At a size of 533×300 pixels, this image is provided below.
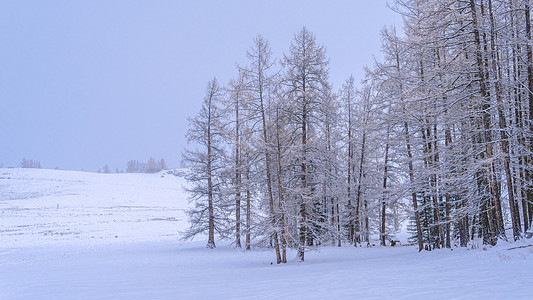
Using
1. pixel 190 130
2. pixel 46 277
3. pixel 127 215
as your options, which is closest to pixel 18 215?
pixel 127 215

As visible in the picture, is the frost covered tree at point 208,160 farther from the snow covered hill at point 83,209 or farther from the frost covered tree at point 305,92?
the snow covered hill at point 83,209

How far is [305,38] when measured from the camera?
15.9 metres

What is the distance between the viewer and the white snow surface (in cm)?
634

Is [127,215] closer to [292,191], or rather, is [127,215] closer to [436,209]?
[292,191]

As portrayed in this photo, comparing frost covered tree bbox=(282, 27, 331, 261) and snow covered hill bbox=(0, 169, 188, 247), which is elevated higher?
frost covered tree bbox=(282, 27, 331, 261)

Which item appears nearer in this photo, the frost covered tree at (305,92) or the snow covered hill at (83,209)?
the frost covered tree at (305,92)

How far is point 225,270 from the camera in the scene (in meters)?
13.3

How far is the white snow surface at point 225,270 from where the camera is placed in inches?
250

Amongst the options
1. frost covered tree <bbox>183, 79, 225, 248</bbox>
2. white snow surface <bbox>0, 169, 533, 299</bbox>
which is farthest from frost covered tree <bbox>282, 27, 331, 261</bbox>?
frost covered tree <bbox>183, 79, 225, 248</bbox>

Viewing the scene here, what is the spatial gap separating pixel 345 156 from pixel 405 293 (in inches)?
855

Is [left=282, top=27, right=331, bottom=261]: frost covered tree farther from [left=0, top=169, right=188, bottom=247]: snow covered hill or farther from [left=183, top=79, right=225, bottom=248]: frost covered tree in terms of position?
[left=0, top=169, right=188, bottom=247]: snow covered hill

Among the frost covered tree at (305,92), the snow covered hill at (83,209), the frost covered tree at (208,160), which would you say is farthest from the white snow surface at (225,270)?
the frost covered tree at (305,92)

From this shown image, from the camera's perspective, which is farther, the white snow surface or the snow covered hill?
the snow covered hill

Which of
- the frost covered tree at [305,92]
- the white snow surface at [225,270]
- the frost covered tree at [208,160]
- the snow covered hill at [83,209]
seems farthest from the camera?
the snow covered hill at [83,209]
